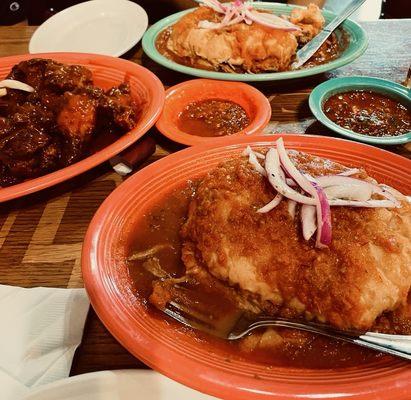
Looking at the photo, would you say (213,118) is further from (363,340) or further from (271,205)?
(363,340)

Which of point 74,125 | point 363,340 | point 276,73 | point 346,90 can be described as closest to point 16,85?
point 74,125

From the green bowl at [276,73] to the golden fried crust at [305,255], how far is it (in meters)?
1.45

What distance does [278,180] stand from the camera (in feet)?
4.76

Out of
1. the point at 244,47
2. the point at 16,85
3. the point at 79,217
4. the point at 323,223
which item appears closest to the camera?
the point at 323,223

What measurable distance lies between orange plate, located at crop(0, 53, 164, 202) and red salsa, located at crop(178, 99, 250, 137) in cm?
26

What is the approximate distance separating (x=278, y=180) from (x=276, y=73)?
1.68 meters

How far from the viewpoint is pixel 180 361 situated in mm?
1186

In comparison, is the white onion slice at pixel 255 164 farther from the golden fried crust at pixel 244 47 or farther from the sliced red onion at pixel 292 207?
the golden fried crust at pixel 244 47

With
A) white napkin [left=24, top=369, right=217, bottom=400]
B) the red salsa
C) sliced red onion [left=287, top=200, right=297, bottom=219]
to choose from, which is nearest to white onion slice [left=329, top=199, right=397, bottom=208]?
sliced red onion [left=287, top=200, right=297, bottom=219]

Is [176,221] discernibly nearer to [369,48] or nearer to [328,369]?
[328,369]

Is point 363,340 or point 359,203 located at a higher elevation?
point 359,203

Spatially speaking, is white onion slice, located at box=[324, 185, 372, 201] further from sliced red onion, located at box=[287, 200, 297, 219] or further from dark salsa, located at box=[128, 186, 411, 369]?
dark salsa, located at box=[128, 186, 411, 369]

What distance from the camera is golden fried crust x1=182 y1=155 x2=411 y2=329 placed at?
1271 millimetres

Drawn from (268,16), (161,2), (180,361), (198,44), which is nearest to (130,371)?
(180,361)
